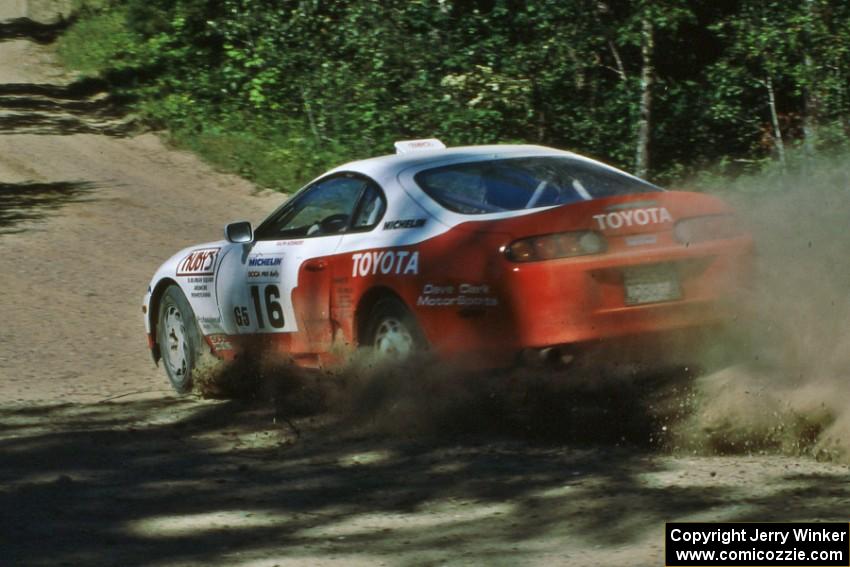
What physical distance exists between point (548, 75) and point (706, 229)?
33.8ft

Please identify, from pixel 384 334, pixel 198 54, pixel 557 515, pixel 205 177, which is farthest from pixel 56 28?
pixel 557 515

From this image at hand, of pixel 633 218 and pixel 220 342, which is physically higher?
pixel 633 218

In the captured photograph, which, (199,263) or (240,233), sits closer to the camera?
(240,233)

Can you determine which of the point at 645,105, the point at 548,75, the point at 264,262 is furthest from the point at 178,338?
the point at 548,75

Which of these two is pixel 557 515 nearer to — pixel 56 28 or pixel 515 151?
pixel 515 151

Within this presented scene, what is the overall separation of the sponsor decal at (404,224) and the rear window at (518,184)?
0.17 m

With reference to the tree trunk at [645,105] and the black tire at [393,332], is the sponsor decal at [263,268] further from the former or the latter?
the tree trunk at [645,105]

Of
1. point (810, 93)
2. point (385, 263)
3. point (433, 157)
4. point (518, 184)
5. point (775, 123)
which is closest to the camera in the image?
point (385, 263)

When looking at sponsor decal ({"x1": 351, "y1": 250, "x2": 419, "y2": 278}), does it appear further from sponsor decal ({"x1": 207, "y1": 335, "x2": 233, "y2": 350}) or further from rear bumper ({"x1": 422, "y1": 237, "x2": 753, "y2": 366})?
sponsor decal ({"x1": 207, "y1": 335, "x2": 233, "y2": 350})

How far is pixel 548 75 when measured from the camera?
56.7 ft

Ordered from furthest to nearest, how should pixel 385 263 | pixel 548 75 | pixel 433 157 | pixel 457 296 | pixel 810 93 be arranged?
1. pixel 548 75
2. pixel 810 93
3. pixel 433 157
4. pixel 385 263
5. pixel 457 296

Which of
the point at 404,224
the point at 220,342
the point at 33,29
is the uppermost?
the point at 33,29

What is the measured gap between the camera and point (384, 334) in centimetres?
762

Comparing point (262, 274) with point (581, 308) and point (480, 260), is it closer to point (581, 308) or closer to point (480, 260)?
point (480, 260)
